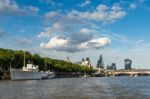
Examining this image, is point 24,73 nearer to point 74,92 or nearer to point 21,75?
point 21,75

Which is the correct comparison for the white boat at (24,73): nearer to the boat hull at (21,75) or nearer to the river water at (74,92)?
the boat hull at (21,75)

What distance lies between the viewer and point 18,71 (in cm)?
18075

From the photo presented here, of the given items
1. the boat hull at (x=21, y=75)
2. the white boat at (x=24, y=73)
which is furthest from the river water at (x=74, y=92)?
the white boat at (x=24, y=73)

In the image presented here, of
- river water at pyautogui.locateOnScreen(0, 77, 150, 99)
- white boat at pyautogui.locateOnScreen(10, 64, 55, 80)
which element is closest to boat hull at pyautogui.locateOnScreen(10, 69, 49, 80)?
white boat at pyautogui.locateOnScreen(10, 64, 55, 80)

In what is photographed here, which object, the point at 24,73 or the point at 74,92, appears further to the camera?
the point at 24,73

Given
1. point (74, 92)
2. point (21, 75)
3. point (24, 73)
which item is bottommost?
point (74, 92)

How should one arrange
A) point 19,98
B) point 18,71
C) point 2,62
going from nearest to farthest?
point 19,98 → point 18,71 → point 2,62

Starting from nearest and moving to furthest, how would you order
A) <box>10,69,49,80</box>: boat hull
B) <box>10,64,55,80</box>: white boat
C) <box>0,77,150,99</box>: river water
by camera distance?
<box>0,77,150,99</box>: river water → <box>10,69,49,80</box>: boat hull → <box>10,64,55,80</box>: white boat

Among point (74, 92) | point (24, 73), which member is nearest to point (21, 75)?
point (24, 73)

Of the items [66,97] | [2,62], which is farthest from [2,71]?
[66,97]

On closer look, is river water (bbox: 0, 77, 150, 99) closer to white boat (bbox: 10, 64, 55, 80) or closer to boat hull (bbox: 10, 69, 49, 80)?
boat hull (bbox: 10, 69, 49, 80)

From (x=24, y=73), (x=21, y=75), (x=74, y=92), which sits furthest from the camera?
(x=24, y=73)

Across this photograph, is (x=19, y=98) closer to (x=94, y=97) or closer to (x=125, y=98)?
(x=94, y=97)

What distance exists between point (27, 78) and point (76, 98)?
129 metres
